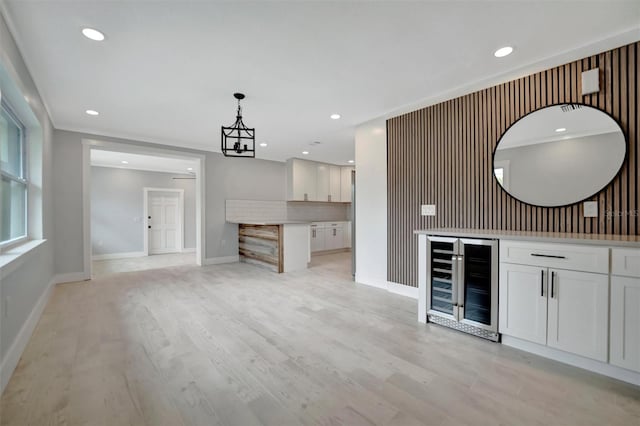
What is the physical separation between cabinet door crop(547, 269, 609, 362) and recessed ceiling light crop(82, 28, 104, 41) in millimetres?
3990

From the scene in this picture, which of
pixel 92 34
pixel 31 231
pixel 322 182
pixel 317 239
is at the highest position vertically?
pixel 92 34

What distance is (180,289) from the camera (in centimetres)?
407

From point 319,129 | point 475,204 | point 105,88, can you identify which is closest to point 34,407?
point 105,88

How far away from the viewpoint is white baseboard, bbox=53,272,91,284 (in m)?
4.39

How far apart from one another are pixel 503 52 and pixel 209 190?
18.5ft

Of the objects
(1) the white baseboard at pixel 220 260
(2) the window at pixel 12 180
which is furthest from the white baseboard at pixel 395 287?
(2) the window at pixel 12 180

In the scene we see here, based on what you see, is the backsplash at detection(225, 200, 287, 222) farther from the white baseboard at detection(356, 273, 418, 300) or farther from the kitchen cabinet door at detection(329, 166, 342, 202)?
the white baseboard at detection(356, 273, 418, 300)

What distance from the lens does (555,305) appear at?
6.76 feet

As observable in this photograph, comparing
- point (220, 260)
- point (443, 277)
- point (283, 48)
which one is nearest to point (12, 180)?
point (283, 48)

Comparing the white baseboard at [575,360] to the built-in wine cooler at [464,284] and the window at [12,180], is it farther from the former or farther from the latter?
the window at [12,180]

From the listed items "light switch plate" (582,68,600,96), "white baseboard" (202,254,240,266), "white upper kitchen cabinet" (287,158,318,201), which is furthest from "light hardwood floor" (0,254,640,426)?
"white upper kitchen cabinet" (287,158,318,201)

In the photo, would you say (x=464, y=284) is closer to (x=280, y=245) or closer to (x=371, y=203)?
(x=371, y=203)

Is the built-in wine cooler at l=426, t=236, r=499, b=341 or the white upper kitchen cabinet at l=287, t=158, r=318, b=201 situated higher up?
the white upper kitchen cabinet at l=287, t=158, r=318, b=201

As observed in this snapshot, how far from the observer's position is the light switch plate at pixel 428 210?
3.50 m
